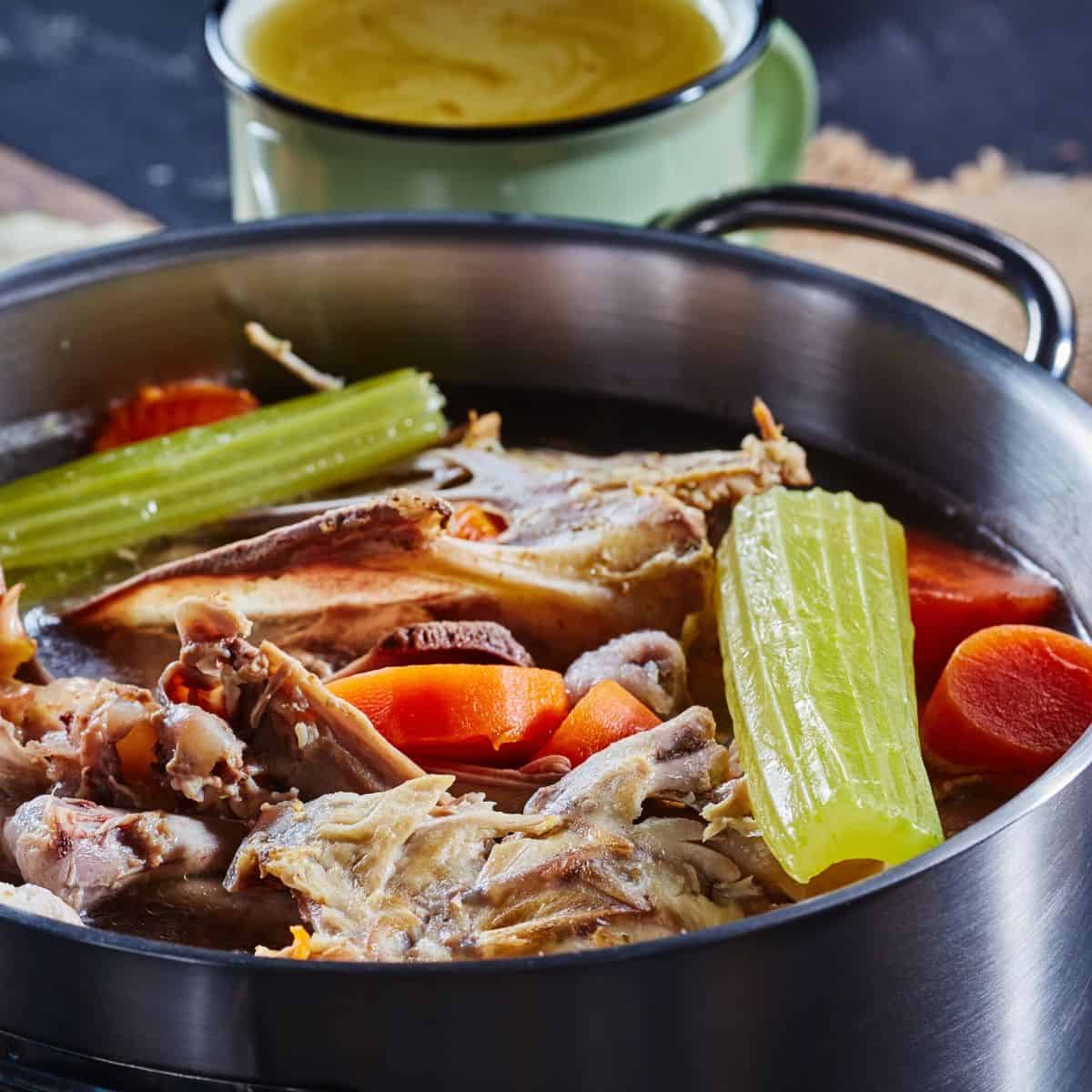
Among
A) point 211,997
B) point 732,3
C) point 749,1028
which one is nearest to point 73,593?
point 211,997

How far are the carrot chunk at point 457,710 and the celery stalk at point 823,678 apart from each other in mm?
141

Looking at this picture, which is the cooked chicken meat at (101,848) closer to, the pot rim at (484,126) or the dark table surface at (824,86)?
the pot rim at (484,126)

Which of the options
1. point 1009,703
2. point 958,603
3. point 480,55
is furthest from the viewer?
point 480,55

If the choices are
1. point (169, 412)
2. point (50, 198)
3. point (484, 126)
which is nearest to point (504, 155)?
point (484, 126)

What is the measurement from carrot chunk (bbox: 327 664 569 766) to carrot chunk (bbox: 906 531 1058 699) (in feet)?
1.03

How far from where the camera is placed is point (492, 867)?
1.01m

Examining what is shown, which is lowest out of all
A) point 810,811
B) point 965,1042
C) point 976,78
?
point 976,78

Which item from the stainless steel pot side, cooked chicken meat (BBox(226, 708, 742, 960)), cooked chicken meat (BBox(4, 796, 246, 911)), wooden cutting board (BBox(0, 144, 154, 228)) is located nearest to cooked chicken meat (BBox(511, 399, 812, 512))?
the stainless steel pot side

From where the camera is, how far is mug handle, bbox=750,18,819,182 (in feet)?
7.29

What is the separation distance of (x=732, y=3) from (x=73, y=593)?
1139 millimetres

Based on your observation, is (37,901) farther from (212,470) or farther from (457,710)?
(212,470)

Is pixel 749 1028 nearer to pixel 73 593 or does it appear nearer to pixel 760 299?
pixel 73 593

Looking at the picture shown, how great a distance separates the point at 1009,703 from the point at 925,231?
0.56 m

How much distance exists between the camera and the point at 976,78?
3.61 m
